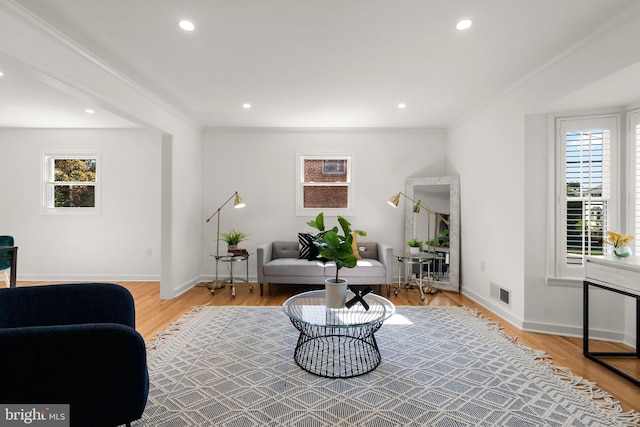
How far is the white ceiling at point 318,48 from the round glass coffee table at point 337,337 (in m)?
2.17

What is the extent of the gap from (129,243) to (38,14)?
3.80m

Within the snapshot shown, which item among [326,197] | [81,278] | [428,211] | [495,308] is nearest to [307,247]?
[326,197]

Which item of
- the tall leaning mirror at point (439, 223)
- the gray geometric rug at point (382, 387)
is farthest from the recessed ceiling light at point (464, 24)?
the tall leaning mirror at point (439, 223)

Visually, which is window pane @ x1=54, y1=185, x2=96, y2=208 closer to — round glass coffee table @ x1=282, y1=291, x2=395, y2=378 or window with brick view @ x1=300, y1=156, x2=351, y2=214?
window with brick view @ x1=300, y1=156, x2=351, y2=214

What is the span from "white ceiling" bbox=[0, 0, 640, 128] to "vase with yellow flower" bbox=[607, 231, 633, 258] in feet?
4.08

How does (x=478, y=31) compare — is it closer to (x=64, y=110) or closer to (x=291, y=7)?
(x=291, y=7)

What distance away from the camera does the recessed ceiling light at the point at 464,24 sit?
214 centimetres

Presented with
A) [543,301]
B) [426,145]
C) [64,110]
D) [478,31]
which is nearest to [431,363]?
[543,301]

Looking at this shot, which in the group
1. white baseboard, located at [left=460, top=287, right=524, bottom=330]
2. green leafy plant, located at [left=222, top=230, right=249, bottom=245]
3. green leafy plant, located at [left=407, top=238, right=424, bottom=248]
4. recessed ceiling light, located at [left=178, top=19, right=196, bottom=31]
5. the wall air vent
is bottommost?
white baseboard, located at [left=460, top=287, right=524, bottom=330]

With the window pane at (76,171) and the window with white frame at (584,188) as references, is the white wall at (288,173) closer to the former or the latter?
the window pane at (76,171)

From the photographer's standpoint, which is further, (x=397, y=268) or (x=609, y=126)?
(x=397, y=268)

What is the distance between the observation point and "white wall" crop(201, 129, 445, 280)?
16.6 feet

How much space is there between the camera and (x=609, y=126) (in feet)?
9.53

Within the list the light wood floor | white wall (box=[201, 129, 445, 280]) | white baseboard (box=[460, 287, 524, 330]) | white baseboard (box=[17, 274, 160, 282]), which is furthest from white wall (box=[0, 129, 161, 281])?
white baseboard (box=[460, 287, 524, 330])
